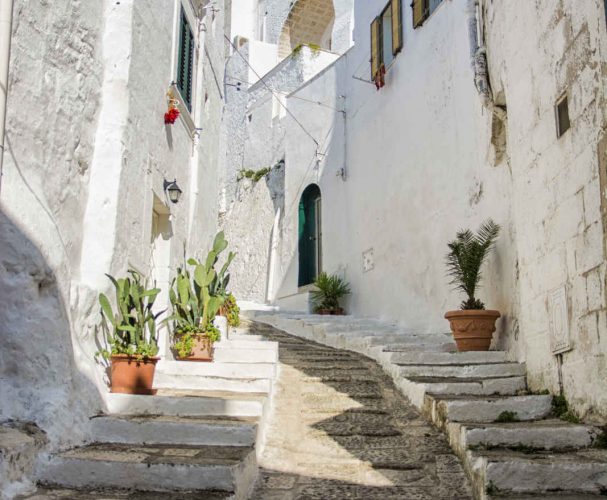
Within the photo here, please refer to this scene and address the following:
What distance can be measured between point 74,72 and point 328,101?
8.89 metres

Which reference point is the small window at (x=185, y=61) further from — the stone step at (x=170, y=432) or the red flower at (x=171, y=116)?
the stone step at (x=170, y=432)

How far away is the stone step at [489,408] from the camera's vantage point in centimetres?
495

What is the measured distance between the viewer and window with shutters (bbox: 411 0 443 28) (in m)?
9.47

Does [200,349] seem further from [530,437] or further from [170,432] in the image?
[530,437]

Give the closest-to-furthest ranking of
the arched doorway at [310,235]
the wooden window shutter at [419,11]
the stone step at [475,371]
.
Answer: the stone step at [475,371] → the wooden window shutter at [419,11] → the arched doorway at [310,235]

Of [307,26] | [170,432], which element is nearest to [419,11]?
[170,432]

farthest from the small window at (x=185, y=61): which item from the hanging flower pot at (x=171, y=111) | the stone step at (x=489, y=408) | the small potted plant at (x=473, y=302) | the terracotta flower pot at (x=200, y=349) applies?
the stone step at (x=489, y=408)

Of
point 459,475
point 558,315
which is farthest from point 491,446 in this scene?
point 558,315

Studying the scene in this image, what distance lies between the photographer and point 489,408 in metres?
4.97

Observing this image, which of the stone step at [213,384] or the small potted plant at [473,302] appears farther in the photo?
the small potted plant at [473,302]

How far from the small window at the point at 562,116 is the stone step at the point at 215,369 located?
3110 millimetres

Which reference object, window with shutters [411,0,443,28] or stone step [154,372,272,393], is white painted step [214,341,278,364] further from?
window with shutters [411,0,443,28]

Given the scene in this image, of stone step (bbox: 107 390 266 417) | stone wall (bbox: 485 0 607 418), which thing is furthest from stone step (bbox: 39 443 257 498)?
stone wall (bbox: 485 0 607 418)

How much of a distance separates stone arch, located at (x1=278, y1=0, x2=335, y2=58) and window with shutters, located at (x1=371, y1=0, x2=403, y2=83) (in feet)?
32.5
